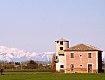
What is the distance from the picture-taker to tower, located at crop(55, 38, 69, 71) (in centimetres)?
10584

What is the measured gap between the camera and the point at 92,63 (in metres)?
102

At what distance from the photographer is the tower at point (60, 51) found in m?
106

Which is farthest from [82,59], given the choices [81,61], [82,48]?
[82,48]

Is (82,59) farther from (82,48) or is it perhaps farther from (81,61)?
(82,48)

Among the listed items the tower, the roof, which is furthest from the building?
the tower

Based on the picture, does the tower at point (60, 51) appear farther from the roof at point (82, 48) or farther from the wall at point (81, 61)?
the roof at point (82, 48)

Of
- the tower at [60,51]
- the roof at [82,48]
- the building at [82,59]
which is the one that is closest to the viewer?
the building at [82,59]

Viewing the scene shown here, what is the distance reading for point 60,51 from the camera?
356 feet

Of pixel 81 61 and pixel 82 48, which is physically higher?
pixel 82 48

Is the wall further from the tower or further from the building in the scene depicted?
the tower

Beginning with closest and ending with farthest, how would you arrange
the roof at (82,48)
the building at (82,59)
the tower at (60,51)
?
the building at (82,59) < the roof at (82,48) < the tower at (60,51)

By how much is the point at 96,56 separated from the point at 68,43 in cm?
1112

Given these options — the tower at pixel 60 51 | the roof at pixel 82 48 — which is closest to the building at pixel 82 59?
the roof at pixel 82 48

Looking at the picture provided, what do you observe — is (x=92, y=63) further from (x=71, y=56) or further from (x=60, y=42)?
(x=60, y=42)
